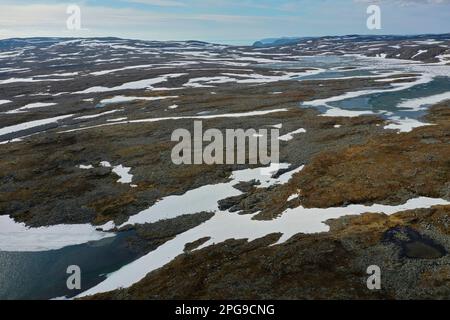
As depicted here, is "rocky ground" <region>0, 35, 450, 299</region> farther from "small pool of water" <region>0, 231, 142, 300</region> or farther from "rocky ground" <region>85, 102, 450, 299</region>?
"small pool of water" <region>0, 231, 142, 300</region>

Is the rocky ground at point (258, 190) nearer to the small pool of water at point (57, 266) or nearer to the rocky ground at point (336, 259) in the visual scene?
the rocky ground at point (336, 259)

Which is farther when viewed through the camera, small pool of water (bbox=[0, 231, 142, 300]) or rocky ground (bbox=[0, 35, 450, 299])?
small pool of water (bbox=[0, 231, 142, 300])

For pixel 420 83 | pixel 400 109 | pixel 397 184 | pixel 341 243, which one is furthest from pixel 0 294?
pixel 420 83

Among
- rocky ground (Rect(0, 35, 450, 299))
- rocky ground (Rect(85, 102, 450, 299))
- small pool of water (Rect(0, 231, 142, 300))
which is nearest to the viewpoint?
rocky ground (Rect(85, 102, 450, 299))

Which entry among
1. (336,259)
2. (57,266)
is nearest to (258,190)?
(336,259)

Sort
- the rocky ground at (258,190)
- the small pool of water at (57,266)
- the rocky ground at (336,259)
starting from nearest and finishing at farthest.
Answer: the rocky ground at (336,259) → the rocky ground at (258,190) → the small pool of water at (57,266)

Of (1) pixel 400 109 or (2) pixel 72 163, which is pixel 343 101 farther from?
(2) pixel 72 163

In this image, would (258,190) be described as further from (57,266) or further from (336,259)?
(57,266)

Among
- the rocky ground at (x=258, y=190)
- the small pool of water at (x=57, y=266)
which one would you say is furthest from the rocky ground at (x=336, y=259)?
the small pool of water at (x=57, y=266)

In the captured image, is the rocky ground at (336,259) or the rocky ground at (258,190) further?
the rocky ground at (258,190)

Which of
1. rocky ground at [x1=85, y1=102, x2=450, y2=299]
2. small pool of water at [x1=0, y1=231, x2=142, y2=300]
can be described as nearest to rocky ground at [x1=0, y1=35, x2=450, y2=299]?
rocky ground at [x1=85, y1=102, x2=450, y2=299]

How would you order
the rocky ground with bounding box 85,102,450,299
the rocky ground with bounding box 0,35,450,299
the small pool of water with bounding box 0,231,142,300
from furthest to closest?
the small pool of water with bounding box 0,231,142,300, the rocky ground with bounding box 0,35,450,299, the rocky ground with bounding box 85,102,450,299
